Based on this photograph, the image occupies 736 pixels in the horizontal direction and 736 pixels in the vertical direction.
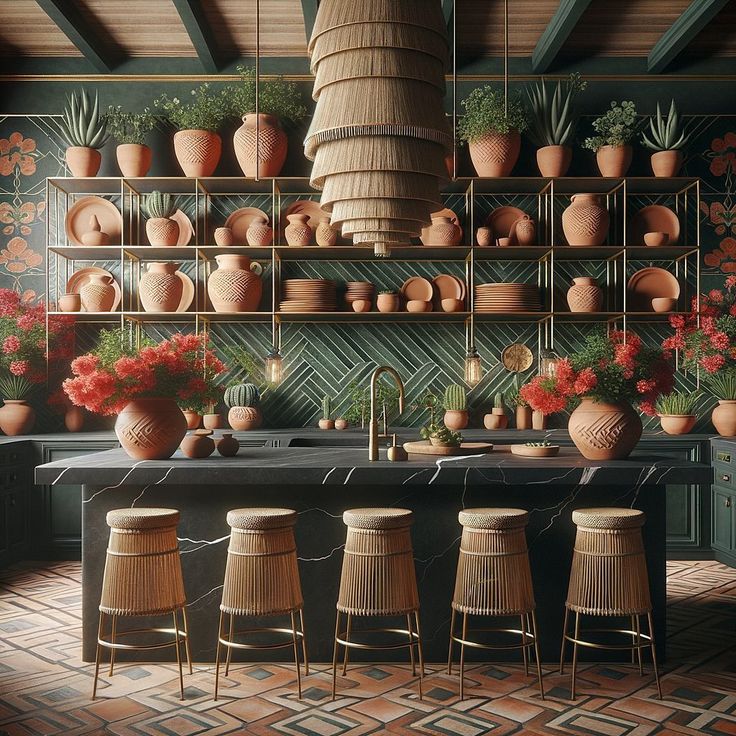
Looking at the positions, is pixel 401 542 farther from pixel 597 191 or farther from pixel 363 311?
pixel 597 191

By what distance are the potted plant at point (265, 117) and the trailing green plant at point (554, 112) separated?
5.88ft

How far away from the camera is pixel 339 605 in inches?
127

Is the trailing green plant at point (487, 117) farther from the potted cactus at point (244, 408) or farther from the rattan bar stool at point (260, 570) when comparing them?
the rattan bar stool at point (260, 570)

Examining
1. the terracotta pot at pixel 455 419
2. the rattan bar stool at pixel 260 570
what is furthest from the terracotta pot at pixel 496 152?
the rattan bar stool at pixel 260 570

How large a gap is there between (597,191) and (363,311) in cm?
210

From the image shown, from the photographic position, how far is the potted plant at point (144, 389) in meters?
3.54

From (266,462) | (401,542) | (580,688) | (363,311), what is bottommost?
(580,688)

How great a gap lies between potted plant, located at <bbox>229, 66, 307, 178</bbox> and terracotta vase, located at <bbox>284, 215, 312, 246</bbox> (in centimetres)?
39


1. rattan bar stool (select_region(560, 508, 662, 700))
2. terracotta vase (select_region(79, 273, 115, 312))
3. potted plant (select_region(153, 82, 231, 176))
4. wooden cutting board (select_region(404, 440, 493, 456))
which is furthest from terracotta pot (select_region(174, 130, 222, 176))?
rattan bar stool (select_region(560, 508, 662, 700))

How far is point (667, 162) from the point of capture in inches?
240

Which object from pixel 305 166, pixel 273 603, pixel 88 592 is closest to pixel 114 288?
pixel 305 166

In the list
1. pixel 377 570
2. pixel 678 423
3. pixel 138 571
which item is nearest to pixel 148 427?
pixel 138 571

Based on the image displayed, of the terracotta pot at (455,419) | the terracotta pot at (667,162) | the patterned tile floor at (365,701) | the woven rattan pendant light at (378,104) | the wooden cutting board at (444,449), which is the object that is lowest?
the patterned tile floor at (365,701)

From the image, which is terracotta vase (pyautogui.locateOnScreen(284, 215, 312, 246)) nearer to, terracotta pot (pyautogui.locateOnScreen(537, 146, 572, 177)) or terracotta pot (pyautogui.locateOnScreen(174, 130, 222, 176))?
terracotta pot (pyautogui.locateOnScreen(174, 130, 222, 176))
